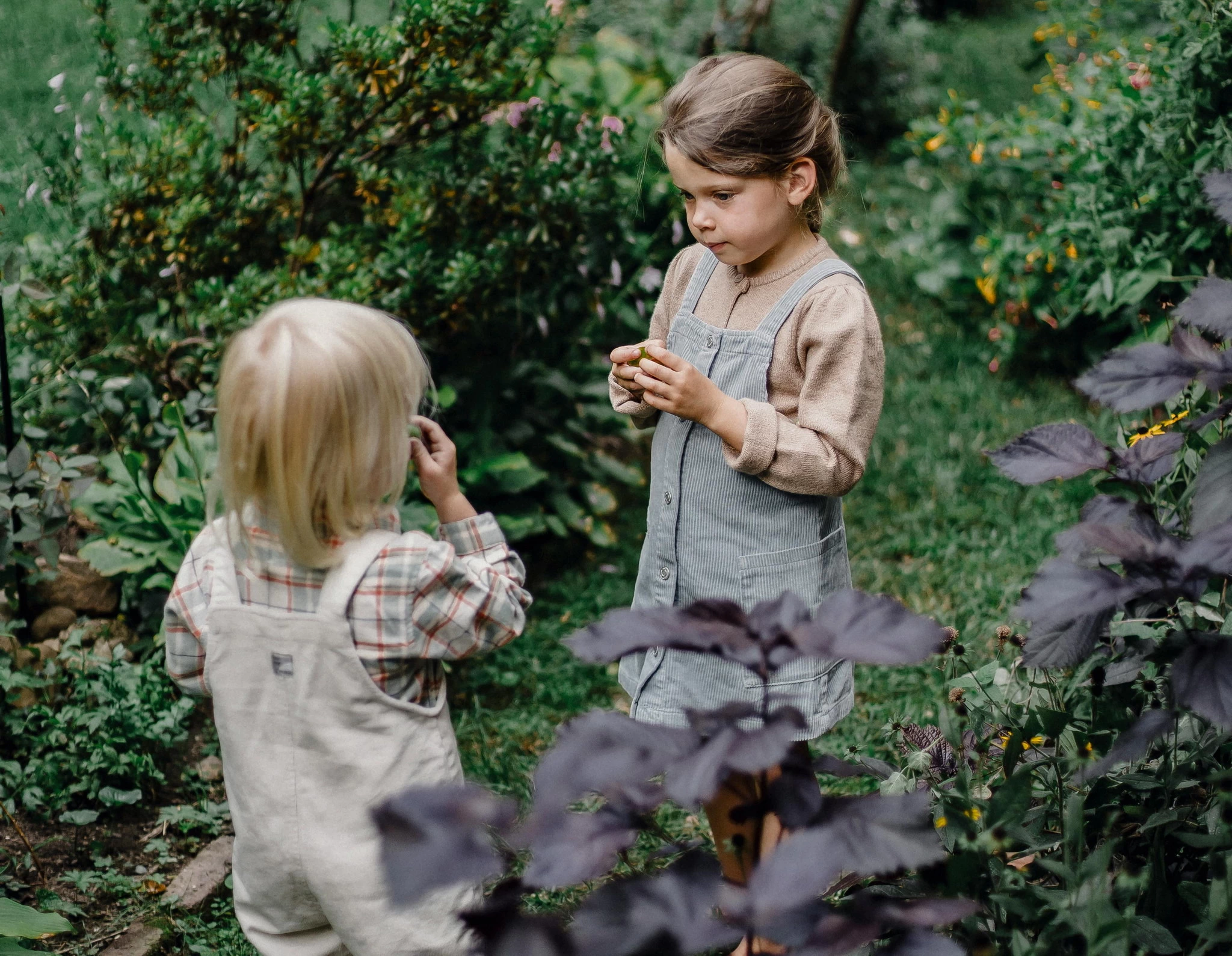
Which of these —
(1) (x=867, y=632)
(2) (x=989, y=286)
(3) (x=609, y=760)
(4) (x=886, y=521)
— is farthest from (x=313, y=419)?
(2) (x=989, y=286)

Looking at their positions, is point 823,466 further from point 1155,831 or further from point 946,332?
point 946,332

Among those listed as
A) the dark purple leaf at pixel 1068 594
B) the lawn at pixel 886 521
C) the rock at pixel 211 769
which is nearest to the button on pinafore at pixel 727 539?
the lawn at pixel 886 521

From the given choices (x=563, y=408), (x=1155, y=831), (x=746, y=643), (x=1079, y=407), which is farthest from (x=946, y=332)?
(x=746, y=643)

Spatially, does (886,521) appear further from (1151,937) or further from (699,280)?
(1151,937)

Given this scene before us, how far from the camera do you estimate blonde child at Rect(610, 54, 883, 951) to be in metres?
2.03

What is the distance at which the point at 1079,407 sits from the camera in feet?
15.7

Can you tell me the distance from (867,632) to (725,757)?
0.20 metres

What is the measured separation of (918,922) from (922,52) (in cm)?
892

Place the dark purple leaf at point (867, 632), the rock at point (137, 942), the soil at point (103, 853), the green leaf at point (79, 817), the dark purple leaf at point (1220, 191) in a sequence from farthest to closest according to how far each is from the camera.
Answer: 1. the green leaf at point (79, 817)
2. the soil at point (103, 853)
3. the rock at point (137, 942)
4. the dark purple leaf at point (1220, 191)
5. the dark purple leaf at point (867, 632)

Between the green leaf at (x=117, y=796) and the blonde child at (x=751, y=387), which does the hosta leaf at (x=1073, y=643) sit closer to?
the blonde child at (x=751, y=387)

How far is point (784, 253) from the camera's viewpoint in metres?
2.17

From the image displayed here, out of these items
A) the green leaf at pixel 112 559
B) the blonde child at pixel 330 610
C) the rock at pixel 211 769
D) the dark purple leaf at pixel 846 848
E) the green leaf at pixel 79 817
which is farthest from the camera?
the green leaf at pixel 112 559

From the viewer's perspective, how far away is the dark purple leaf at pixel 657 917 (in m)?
1.07

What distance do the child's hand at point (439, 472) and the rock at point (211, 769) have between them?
138 cm
